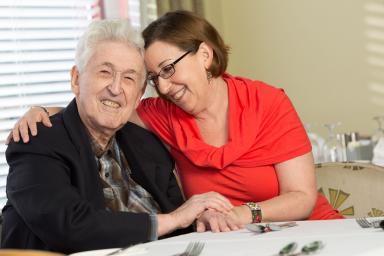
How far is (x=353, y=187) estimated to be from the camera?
2406mm

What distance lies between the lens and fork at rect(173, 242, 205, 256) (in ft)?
4.88

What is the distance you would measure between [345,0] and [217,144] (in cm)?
215

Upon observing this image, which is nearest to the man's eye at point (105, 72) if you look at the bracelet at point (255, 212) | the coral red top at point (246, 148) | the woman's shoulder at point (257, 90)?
the coral red top at point (246, 148)

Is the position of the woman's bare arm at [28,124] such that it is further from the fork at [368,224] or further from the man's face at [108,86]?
the fork at [368,224]

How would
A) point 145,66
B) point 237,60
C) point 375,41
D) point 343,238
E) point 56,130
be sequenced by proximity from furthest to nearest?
1. point 237,60
2. point 375,41
3. point 145,66
4. point 56,130
5. point 343,238

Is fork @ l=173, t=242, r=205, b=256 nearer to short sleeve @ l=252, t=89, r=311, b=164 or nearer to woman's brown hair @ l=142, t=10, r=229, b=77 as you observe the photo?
short sleeve @ l=252, t=89, r=311, b=164

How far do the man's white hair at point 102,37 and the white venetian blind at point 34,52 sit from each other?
5.93ft

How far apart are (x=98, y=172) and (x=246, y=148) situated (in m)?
0.46

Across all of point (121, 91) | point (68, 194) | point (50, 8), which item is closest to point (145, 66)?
point (121, 91)

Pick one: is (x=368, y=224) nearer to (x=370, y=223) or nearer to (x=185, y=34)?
(x=370, y=223)

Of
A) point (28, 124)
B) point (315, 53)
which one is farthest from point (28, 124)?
point (315, 53)

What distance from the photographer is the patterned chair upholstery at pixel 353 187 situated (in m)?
2.36

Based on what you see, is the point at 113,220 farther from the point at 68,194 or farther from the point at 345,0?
the point at 345,0

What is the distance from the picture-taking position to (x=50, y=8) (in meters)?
4.14
